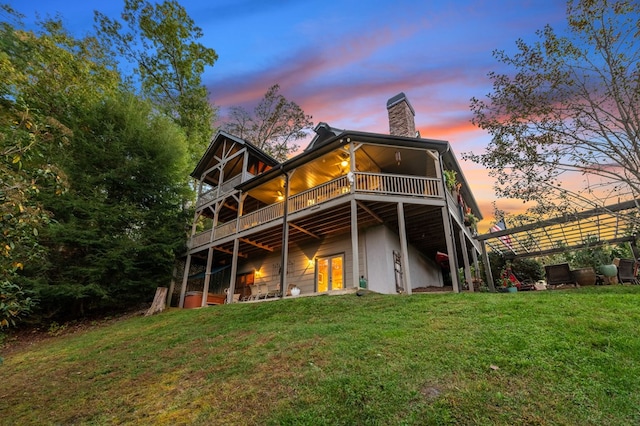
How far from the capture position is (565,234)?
12.7 m

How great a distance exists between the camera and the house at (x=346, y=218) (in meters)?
11.2

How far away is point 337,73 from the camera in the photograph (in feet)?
47.9

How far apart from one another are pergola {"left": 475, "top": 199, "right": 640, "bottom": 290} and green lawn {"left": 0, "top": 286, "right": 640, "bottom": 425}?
376cm

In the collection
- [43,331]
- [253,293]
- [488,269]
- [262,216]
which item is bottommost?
[43,331]

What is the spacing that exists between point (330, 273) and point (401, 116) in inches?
319

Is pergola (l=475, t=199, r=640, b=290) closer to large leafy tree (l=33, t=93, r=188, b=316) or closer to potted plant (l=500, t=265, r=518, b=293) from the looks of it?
potted plant (l=500, t=265, r=518, b=293)

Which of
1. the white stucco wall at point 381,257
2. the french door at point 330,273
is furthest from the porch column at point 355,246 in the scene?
the french door at point 330,273

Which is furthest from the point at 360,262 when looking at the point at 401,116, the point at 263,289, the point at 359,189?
the point at 401,116

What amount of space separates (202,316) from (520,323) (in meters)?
8.56

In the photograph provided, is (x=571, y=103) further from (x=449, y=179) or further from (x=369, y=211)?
(x=369, y=211)

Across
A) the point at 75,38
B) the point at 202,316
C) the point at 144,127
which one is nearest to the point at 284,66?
the point at 144,127

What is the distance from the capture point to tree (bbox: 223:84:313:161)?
28.1 m

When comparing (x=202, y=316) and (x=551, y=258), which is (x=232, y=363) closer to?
(x=202, y=316)

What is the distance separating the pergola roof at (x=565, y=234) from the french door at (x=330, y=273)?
6.43m
